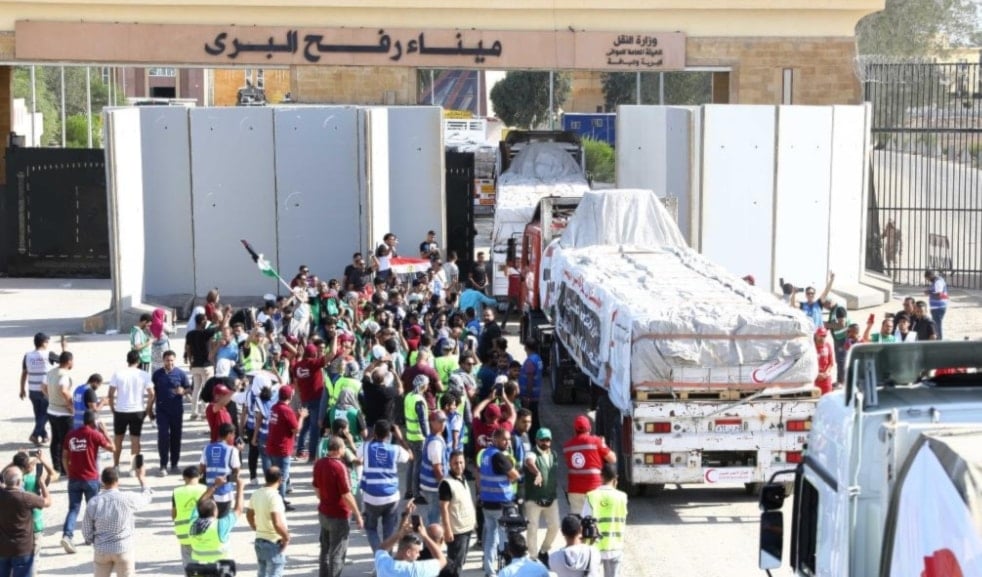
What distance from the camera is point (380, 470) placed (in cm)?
1365

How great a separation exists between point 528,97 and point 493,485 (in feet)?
221

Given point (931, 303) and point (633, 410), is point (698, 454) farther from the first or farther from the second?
point (931, 303)

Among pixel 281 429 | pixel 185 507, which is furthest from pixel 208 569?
pixel 281 429

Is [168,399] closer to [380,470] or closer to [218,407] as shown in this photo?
[218,407]

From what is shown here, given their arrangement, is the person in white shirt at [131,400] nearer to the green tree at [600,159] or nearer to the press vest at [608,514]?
the press vest at [608,514]

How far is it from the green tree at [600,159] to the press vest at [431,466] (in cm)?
5254

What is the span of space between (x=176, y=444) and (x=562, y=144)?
22.5m

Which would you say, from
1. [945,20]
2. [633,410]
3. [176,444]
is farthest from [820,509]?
[945,20]

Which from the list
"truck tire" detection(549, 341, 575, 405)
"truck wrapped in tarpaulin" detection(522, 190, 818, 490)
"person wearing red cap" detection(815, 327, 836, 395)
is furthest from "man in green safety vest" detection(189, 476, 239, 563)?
"truck tire" detection(549, 341, 575, 405)

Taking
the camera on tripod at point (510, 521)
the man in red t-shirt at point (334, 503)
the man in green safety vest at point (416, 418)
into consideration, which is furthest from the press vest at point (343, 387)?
the camera on tripod at point (510, 521)

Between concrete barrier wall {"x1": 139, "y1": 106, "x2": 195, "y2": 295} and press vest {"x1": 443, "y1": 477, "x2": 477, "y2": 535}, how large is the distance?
58.0 ft

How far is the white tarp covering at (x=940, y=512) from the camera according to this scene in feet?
20.6

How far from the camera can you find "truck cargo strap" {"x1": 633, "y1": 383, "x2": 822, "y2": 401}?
15812mm

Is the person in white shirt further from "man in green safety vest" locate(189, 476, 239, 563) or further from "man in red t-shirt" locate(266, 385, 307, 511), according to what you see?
"man in green safety vest" locate(189, 476, 239, 563)
